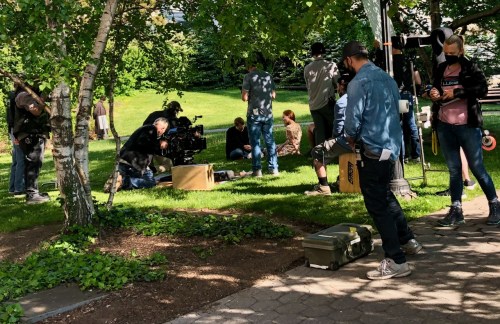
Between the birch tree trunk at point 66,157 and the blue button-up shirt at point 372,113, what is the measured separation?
324 centimetres

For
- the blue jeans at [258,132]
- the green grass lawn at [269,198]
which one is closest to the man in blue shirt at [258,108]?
the blue jeans at [258,132]

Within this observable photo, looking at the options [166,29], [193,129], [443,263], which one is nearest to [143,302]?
[443,263]

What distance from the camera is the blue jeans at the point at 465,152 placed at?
6305 millimetres

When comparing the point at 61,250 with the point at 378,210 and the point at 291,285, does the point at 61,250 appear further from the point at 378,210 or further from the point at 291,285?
the point at 378,210

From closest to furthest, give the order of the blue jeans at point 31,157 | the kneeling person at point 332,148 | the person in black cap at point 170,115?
the kneeling person at point 332,148 < the blue jeans at point 31,157 < the person in black cap at point 170,115

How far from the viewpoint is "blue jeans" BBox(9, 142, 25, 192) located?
10312 mm

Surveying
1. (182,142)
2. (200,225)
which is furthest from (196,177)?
(200,225)

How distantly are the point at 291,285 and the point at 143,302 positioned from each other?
122 centimetres

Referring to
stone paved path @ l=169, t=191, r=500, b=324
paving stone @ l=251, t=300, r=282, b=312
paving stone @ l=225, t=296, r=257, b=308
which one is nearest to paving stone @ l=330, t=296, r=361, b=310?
stone paved path @ l=169, t=191, r=500, b=324

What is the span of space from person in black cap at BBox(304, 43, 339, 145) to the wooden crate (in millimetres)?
1674

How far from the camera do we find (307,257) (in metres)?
5.46

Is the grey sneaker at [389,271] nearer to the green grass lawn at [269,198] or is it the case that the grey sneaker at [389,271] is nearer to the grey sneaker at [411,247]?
the grey sneaker at [411,247]

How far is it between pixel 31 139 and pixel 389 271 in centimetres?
679

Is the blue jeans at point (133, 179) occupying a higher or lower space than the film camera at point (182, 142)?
lower
